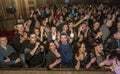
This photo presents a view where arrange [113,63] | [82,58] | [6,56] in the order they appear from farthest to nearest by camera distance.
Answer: [6,56]
[82,58]
[113,63]

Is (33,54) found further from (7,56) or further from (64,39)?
(64,39)

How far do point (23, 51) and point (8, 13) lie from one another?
7.35m

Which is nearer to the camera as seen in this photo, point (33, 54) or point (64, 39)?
point (33, 54)

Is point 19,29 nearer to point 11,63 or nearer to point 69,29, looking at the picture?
point 11,63

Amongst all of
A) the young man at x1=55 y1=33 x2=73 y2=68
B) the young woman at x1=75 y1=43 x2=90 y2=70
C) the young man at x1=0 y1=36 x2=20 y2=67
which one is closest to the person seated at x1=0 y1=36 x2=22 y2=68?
the young man at x1=0 y1=36 x2=20 y2=67

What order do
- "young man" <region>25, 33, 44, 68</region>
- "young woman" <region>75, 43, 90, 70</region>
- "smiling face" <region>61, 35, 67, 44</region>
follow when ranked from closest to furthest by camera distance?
"young woman" <region>75, 43, 90, 70</region>
"young man" <region>25, 33, 44, 68</region>
"smiling face" <region>61, 35, 67, 44</region>

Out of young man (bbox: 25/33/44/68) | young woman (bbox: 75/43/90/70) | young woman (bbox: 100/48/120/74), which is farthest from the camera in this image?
young man (bbox: 25/33/44/68)

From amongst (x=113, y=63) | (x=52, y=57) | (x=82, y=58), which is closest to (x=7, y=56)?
(x=52, y=57)

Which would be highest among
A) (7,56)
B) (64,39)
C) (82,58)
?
(64,39)

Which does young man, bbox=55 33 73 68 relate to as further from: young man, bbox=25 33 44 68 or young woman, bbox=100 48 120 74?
young woman, bbox=100 48 120 74

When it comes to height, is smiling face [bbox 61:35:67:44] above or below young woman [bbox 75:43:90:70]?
above

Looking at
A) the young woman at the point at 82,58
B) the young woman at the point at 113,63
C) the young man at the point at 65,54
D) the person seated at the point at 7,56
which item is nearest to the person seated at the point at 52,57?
the young man at the point at 65,54

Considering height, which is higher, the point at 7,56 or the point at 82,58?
the point at 82,58

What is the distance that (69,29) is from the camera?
730 centimetres
